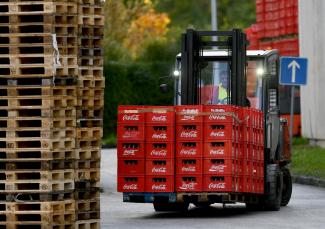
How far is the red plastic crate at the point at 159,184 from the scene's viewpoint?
68.3 ft

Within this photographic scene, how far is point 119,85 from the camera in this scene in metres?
51.0

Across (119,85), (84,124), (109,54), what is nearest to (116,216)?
(84,124)

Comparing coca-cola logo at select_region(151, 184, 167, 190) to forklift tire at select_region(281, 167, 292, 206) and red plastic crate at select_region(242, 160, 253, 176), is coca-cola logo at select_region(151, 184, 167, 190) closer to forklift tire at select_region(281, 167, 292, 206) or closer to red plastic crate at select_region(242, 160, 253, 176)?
red plastic crate at select_region(242, 160, 253, 176)

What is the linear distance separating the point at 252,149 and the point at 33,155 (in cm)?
Answer: 545

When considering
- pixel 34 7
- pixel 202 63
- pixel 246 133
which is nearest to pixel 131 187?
pixel 246 133

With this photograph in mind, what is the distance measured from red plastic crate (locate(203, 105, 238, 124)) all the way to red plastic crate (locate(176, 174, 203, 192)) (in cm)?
82

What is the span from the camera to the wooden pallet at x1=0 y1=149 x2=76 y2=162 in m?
16.9

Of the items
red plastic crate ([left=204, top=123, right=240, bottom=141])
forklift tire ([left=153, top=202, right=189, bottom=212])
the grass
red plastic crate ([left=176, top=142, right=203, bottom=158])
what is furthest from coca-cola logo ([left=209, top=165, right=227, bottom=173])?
the grass

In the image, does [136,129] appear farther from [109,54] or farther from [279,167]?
[109,54]

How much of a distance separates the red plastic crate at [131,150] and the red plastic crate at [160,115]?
0.38m

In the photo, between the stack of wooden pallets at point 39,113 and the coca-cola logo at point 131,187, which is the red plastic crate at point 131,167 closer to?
the coca-cola logo at point 131,187

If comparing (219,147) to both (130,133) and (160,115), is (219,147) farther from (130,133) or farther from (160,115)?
(130,133)

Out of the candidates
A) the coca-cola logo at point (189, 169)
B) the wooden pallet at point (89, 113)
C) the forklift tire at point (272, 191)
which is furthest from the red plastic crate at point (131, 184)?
the wooden pallet at point (89, 113)

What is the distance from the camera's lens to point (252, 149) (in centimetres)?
2173
